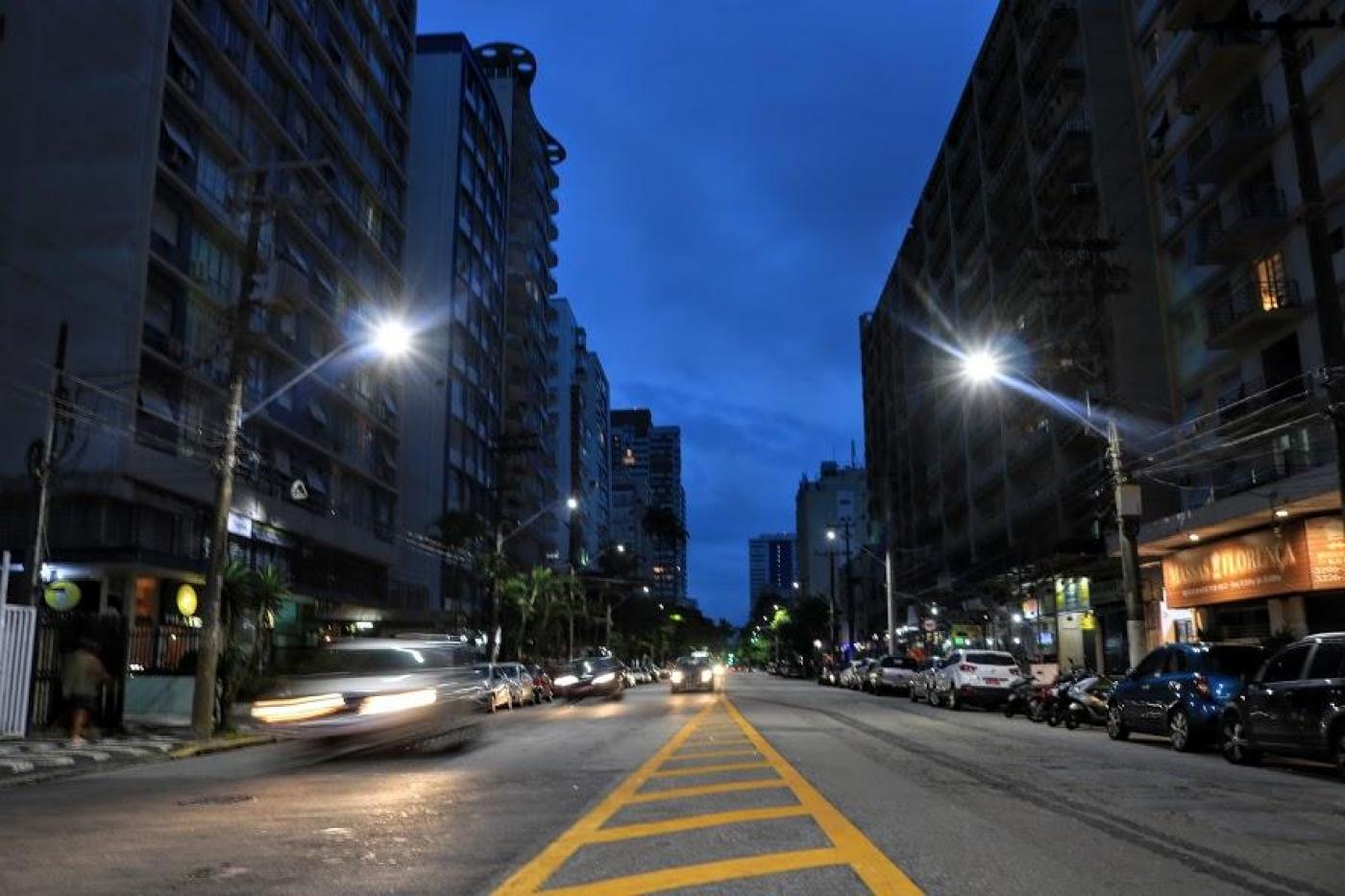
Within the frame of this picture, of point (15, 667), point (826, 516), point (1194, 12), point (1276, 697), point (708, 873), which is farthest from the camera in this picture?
point (826, 516)

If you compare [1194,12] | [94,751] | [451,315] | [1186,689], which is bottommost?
[94,751]

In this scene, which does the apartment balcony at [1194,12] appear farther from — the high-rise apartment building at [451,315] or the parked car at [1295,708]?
the high-rise apartment building at [451,315]

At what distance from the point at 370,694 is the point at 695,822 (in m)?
8.71

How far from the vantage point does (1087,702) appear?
2302 cm

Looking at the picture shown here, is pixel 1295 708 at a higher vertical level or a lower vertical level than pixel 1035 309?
lower

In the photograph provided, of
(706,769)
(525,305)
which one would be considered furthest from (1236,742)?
(525,305)

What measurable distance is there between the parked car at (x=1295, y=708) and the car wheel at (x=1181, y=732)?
1.23 m

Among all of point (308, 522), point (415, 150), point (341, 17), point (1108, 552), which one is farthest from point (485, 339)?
point (1108, 552)

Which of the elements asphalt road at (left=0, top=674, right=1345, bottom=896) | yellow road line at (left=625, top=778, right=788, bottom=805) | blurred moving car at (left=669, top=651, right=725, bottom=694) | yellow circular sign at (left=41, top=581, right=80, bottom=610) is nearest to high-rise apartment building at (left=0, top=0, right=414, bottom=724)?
yellow circular sign at (left=41, top=581, right=80, bottom=610)

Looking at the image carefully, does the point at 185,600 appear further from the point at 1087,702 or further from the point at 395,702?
the point at 1087,702

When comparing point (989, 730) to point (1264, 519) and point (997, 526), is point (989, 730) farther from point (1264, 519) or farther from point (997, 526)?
point (997, 526)

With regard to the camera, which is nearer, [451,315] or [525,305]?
[451,315]

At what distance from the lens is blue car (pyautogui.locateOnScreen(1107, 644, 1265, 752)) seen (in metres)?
16.8

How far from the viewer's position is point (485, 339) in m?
78.2
